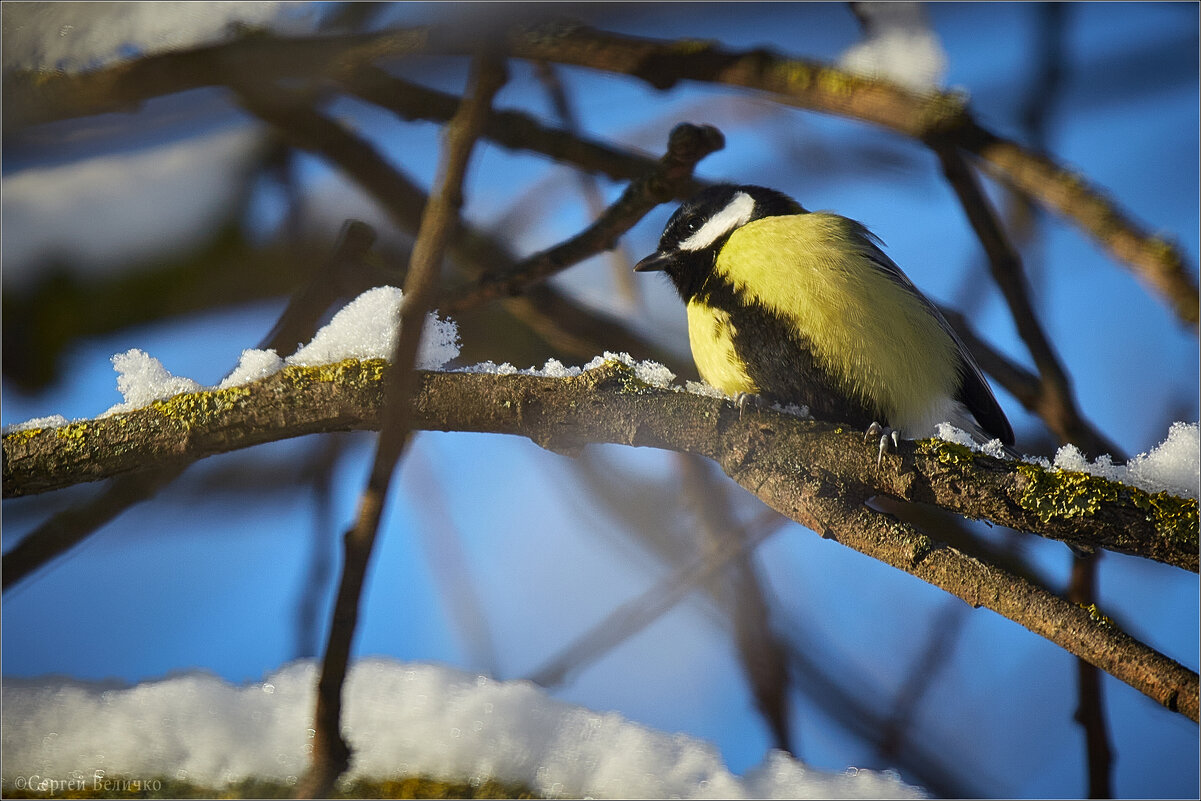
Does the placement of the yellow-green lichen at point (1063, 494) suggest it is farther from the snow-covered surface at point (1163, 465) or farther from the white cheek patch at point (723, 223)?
the white cheek patch at point (723, 223)

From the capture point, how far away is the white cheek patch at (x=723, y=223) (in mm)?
736

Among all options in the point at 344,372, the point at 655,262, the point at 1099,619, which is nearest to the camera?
the point at 1099,619

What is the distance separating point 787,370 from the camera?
0.69 metres

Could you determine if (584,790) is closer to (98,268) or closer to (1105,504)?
(1105,504)

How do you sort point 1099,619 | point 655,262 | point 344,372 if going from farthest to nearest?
point 655,262 → point 344,372 → point 1099,619

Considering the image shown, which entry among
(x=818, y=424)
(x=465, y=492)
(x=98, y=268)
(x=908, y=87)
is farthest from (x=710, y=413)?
(x=98, y=268)

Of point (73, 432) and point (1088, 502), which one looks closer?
point (1088, 502)

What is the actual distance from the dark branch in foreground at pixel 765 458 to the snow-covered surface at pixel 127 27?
400mm

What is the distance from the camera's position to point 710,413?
24.9 inches

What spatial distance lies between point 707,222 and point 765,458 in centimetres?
25

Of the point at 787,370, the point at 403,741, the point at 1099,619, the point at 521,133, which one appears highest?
the point at 521,133

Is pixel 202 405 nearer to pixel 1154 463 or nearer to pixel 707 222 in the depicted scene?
pixel 707 222

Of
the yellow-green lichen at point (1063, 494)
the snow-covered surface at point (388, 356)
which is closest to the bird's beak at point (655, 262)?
the snow-covered surface at point (388, 356)

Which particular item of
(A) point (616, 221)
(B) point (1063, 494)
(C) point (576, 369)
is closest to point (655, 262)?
(A) point (616, 221)
